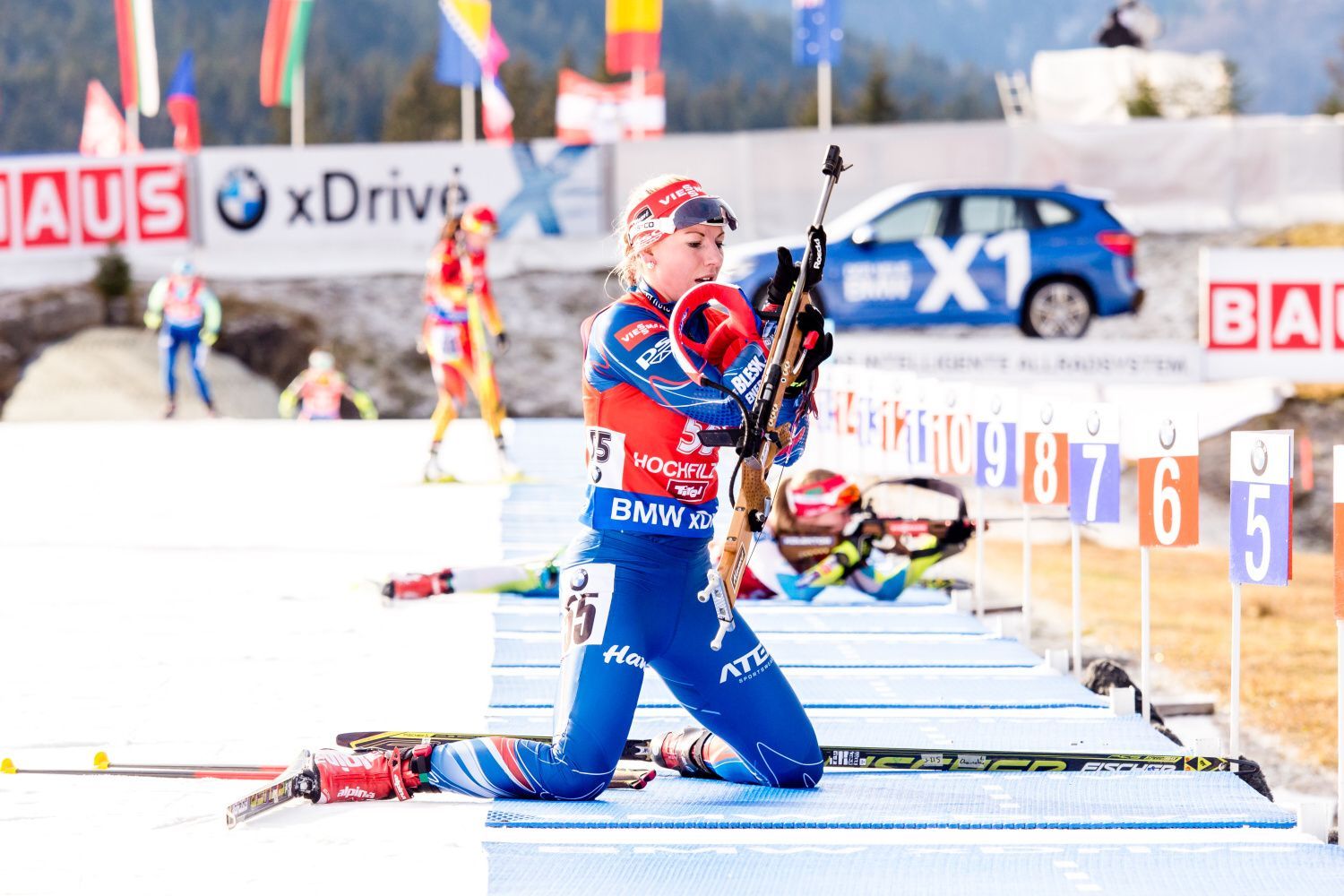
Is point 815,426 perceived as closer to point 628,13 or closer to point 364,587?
point 364,587

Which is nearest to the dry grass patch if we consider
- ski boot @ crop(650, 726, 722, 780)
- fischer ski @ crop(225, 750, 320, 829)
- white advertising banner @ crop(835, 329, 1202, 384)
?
white advertising banner @ crop(835, 329, 1202, 384)

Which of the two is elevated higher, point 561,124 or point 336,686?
point 561,124

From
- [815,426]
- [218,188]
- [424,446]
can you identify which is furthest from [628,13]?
[815,426]

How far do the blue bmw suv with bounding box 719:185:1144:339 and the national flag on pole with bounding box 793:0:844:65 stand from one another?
10.8m

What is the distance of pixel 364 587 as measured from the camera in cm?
895

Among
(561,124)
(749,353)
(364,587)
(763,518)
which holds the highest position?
(561,124)

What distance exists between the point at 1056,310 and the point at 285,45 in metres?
19.0

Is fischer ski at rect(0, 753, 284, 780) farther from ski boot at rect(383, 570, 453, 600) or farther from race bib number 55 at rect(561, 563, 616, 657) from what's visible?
ski boot at rect(383, 570, 453, 600)

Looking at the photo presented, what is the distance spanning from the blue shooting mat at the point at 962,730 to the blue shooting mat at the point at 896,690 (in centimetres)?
16

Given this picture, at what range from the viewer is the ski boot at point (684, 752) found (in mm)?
5387

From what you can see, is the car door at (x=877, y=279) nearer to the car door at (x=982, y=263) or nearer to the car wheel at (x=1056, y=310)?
the car door at (x=982, y=263)

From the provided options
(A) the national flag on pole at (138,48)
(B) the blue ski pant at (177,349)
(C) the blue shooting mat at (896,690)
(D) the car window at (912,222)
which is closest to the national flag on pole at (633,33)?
(A) the national flag on pole at (138,48)

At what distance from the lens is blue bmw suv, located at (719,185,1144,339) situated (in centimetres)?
2031

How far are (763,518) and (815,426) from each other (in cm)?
722
